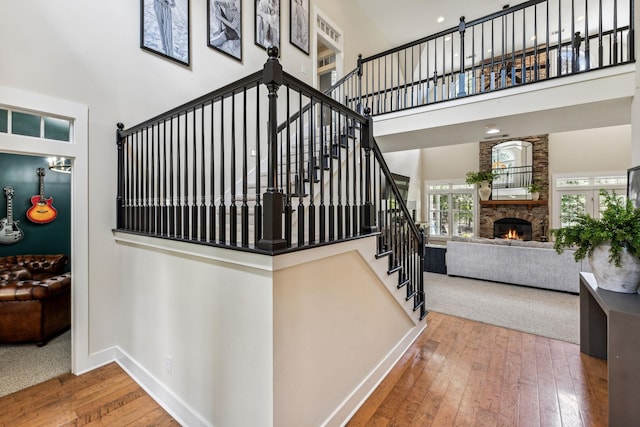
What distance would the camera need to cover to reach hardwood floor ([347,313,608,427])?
1.97 metres

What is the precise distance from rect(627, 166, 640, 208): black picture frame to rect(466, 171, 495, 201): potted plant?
6454mm

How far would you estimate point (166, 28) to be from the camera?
3096 mm

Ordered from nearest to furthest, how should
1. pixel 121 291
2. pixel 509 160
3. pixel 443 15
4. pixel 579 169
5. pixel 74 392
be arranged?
pixel 74 392
pixel 121 291
pixel 443 15
pixel 579 169
pixel 509 160

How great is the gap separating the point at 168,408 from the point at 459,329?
3007 mm

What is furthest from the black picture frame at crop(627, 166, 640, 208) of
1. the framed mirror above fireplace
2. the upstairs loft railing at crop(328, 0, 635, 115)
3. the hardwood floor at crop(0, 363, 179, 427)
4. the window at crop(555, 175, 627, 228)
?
the framed mirror above fireplace

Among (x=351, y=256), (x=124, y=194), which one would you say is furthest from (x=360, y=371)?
(x=124, y=194)

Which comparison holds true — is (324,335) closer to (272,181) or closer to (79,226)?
(272,181)

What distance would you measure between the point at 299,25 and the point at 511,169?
7.73m

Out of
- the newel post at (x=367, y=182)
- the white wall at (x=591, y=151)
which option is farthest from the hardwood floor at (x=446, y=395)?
the white wall at (x=591, y=151)

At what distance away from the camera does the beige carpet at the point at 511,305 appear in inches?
136

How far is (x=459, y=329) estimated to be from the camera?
3.38m

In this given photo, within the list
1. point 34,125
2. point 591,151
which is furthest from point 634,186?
point 591,151

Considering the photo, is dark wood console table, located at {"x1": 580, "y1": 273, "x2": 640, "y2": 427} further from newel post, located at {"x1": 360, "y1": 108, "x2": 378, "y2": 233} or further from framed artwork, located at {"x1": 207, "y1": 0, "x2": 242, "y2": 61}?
framed artwork, located at {"x1": 207, "y1": 0, "x2": 242, "y2": 61}

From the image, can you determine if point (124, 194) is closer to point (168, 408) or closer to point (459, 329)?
point (168, 408)
